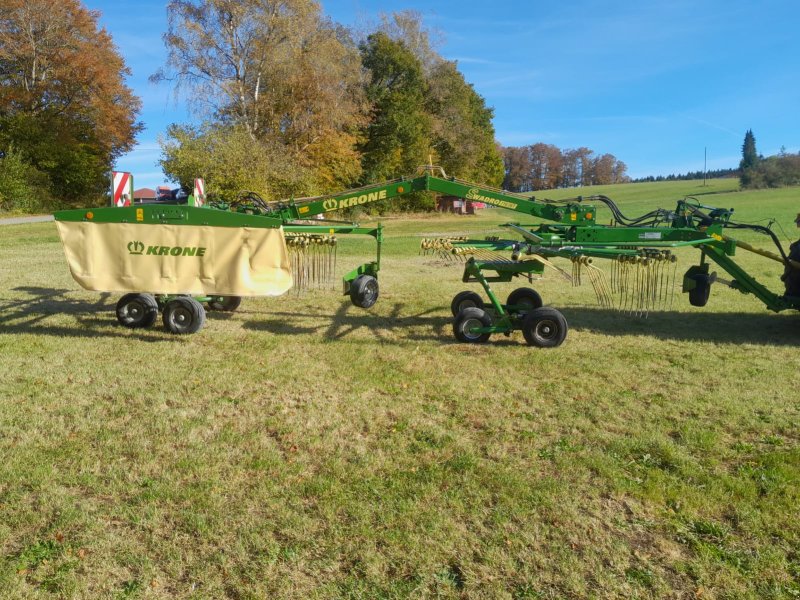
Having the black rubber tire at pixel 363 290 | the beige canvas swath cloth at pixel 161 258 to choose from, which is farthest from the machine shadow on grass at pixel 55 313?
the black rubber tire at pixel 363 290

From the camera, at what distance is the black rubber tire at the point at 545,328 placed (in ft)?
23.5

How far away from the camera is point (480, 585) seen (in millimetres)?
2912

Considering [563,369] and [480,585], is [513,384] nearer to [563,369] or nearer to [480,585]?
[563,369]

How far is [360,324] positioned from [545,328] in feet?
9.15

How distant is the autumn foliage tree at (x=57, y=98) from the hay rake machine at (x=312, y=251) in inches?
1253

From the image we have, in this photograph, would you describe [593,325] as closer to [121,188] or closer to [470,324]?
[470,324]

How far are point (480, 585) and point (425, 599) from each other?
0.30 meters

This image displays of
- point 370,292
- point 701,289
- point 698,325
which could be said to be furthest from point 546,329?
point 698,325

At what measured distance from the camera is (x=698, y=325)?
8711 millimetres

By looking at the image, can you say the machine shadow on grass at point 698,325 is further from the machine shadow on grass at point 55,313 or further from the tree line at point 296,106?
the tree line at point 296,106

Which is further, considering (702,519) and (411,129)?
(411,129)

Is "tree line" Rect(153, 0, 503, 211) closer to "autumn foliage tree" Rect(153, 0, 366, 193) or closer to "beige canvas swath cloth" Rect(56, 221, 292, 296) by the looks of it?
"autumn foliage tree" Rect(153, 0, 366, 193)

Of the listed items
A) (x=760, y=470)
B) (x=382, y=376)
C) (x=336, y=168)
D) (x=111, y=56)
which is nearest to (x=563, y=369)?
(x=382, y=376)

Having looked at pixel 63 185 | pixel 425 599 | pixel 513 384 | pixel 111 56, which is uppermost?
pixel 111 56
